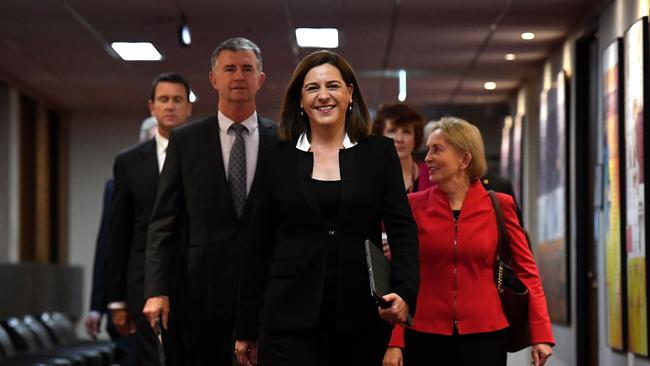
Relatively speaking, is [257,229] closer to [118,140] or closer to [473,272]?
[473,272]

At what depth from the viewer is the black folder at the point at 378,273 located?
3.55 meters

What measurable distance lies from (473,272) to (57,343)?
8976 mm

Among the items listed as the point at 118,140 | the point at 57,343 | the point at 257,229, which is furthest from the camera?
the point at 118,140

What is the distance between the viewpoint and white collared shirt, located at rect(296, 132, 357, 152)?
12.8 feet

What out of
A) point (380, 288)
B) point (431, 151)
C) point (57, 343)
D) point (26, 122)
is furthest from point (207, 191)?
point (26, 122)

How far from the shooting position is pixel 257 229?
3846 millimetres

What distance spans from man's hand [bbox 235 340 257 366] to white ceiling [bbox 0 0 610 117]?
6245 mm

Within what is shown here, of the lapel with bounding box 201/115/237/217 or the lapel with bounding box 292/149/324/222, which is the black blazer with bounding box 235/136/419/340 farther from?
the lapel with bounding box 201/115/237/217

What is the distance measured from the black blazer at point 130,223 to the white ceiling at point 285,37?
4426 mm

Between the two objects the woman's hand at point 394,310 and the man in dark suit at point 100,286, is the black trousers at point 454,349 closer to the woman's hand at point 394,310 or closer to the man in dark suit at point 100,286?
the woman's hand at point 394,310

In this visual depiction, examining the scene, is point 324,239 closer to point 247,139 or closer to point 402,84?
point 247,139

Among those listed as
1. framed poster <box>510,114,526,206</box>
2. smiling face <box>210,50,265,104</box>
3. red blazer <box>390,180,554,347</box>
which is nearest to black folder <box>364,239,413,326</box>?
red blazer <box>390,180,554,347</box>

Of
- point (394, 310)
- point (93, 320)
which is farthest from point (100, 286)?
point (394, 310)

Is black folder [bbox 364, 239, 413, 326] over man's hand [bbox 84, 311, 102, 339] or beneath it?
over
